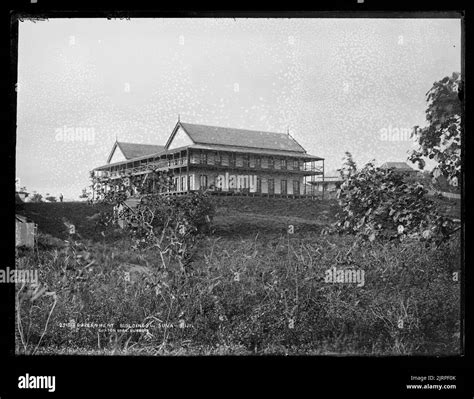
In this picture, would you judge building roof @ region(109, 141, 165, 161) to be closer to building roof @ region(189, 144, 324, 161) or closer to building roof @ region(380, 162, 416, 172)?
building roof @ region(189, 144, 324, 161)

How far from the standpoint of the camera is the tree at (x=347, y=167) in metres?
4.67

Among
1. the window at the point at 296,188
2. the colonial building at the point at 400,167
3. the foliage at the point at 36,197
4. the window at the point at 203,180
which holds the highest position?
the colonial building at the point at 400,167

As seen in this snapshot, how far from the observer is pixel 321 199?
4.77 metres

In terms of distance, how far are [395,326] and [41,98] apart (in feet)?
11.1

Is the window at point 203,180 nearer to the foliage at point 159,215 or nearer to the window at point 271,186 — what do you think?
the foliage at point 159,215

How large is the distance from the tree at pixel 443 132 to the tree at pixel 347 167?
0.46 metres

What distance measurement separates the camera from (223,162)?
15.5 ft

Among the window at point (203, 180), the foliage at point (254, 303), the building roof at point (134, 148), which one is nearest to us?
the foliage at point (254, 303)

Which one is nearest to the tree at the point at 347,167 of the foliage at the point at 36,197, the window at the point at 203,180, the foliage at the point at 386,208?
the foliage at the point at 386,208

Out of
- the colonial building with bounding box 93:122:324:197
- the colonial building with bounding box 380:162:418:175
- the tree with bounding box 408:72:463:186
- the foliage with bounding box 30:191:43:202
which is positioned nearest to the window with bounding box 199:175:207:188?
the colonial building with bounding box 93:122:324:197

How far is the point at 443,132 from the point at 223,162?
1.81 meters
